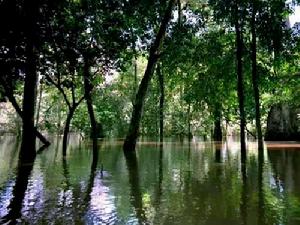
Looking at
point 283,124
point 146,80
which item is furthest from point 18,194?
point 283,124

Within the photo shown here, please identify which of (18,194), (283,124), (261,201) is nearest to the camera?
(261,201)

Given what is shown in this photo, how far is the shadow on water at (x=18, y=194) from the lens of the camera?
6.72 m

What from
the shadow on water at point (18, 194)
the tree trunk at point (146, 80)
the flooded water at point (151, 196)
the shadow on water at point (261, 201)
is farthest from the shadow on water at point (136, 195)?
the tree trunk at point (146, 80)

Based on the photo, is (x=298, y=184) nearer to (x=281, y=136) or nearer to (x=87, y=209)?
(x=87, y=209)

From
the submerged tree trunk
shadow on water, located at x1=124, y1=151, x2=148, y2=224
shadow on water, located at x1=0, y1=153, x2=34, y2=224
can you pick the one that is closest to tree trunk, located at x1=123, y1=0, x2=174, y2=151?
shadow on water, located at x1=0, y1=153, x2=34, y2=224

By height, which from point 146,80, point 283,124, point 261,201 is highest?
point 146,80

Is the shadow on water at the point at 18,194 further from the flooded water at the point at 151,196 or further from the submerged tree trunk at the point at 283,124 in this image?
the submerged tree trunk at the point at 283,124

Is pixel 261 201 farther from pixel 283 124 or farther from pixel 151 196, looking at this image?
pixel 283 124

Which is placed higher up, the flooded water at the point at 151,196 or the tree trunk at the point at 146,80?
the tree trunk at the point at 146,80

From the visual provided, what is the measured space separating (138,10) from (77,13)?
5.15m

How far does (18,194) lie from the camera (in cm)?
896

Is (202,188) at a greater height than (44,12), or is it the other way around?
(44,12)

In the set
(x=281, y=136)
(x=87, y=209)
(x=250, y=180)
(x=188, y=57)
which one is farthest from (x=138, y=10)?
(x=281, y=136)

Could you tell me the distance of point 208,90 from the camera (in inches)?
902
